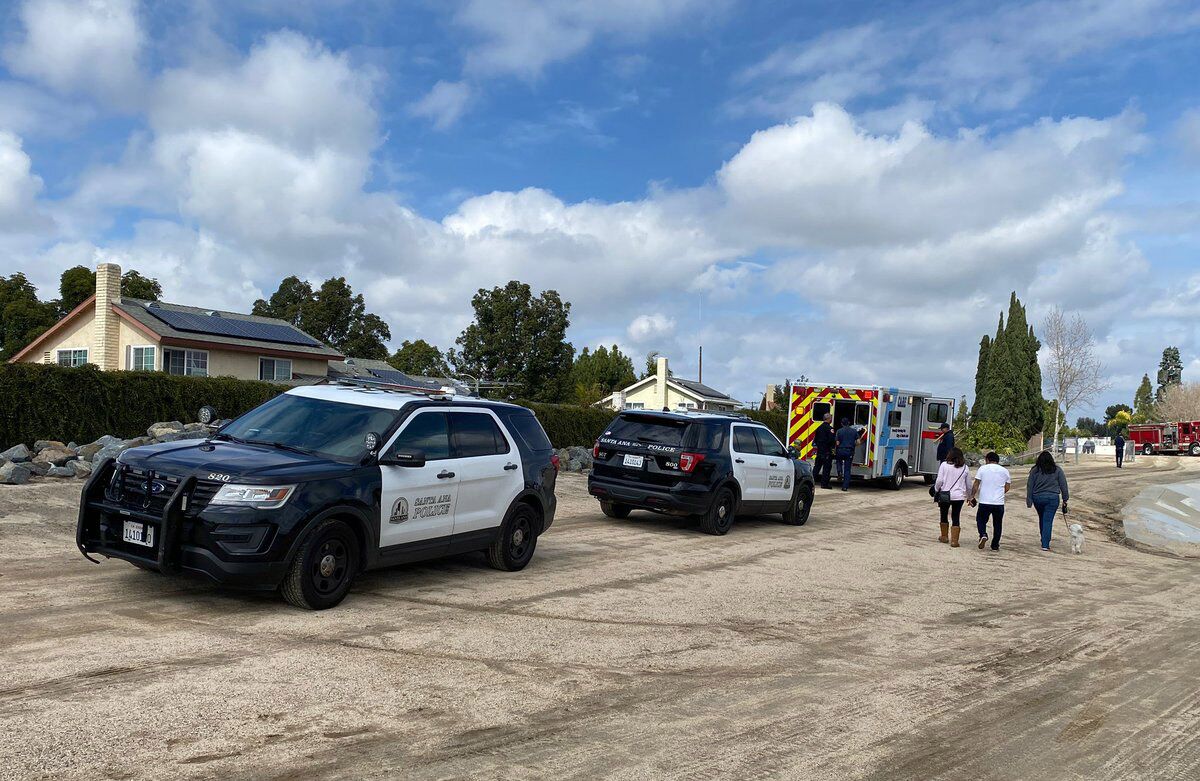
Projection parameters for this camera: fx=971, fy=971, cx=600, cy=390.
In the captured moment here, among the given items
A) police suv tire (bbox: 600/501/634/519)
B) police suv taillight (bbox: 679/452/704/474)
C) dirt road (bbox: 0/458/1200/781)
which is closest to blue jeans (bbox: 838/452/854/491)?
police suv tire (bbox: 600/501/634/519)

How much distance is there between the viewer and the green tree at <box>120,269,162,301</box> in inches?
2168

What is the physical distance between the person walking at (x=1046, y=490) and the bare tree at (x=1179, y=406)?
91284 millimetres

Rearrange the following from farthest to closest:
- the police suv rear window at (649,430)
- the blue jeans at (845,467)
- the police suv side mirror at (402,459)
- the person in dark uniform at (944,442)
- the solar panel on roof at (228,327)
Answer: the solar panel on roof at (228,327)
the blue jeans at (845,467)
the person in dark uniform at (944,442)
the police suv rear window at (649,430)
the police suv side mirror at (402,459)

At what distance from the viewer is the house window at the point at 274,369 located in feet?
121

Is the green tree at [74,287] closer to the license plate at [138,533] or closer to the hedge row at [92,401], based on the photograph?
the hedge row at [92,401]

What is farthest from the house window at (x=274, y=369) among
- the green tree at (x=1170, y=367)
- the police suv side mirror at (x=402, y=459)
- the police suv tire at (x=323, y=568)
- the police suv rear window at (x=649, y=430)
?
the green tree at (x=1170, y=367)

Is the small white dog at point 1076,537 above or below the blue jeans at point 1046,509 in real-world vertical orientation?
below

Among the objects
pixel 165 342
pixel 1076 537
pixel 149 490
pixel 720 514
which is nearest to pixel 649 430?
pixel 720 514

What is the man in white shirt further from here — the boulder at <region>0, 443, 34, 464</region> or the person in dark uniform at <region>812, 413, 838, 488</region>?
the boulder at <region>0, 443, 34, 464</region>

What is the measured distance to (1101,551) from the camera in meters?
16.2

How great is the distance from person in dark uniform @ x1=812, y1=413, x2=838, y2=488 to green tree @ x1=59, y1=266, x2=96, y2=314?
152 ft

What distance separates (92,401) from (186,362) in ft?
58.7

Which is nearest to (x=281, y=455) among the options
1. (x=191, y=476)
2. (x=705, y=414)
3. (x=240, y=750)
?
(x=191, y=476)

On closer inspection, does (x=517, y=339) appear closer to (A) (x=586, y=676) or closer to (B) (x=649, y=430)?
(B) (x=649, y=430)
